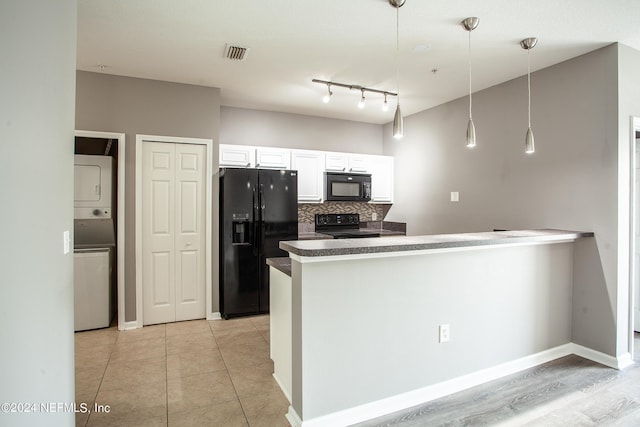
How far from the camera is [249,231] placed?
402 cm

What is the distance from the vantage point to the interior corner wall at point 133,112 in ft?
11.4

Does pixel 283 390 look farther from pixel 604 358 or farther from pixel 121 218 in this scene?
pixel 604 358

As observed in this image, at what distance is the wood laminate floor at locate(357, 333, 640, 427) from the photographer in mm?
2094

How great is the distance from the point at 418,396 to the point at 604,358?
5.85 ft

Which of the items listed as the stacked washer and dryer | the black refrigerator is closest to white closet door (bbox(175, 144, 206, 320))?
the black refrigerator

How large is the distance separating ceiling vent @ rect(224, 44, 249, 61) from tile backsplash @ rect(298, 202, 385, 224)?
2.36 m

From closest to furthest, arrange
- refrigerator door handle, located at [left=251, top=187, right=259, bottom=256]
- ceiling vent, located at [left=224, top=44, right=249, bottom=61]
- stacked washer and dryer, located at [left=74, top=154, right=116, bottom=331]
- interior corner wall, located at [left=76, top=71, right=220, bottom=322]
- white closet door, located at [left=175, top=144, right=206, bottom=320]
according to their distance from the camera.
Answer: ceiling vent, located at [left=224, top=44, right=249, bottom=61]
interior corner wall, located at [left=76, top=71, right=220, bottom=322]
stacked washer and dryer, located at [left=74, top=154, right=116, bottom=331]
white closet door, located at [left=175, top=144, right=206, bottom=320]
refrigerator door handle, located at [left=251, top=187, right=259, bottom=256]

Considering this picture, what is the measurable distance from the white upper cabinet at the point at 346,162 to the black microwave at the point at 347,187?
115 millimetres

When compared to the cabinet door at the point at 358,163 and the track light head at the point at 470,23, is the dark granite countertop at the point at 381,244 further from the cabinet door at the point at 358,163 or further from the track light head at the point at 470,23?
the cabinet door at the point at 358,163

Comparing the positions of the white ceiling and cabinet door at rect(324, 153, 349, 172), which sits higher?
the white ceiling

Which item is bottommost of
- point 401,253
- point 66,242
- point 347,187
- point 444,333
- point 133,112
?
point 444,333

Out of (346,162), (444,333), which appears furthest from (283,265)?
(346,162)

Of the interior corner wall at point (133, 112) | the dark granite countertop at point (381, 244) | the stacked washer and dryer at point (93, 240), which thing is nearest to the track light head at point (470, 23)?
the dark granite countertop at point (381, 244)

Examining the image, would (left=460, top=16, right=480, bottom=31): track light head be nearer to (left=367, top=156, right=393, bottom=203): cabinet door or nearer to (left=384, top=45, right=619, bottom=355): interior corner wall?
(left=384, top=45, right=619, bottom=355): interior corner wall
